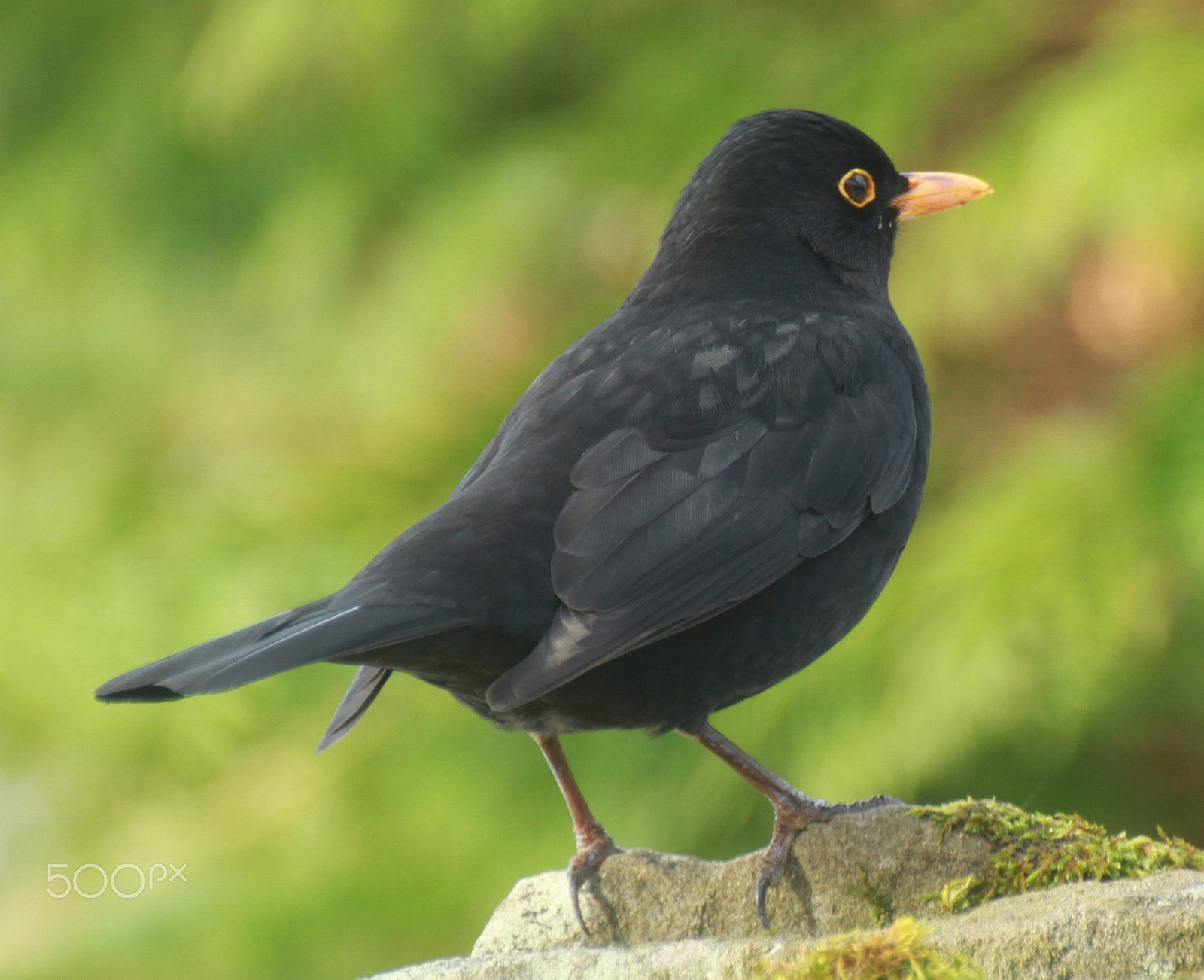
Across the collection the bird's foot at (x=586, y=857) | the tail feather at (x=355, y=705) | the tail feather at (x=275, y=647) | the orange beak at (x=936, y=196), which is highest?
the orange beak at (x=936, y=196)

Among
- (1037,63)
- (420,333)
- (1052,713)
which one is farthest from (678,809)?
→ (1037,63)

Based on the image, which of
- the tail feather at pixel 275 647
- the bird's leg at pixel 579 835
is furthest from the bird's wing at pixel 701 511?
the bird's leg at pixel 579 835

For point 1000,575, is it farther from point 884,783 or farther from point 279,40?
point 279,40

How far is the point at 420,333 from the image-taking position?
605 cm

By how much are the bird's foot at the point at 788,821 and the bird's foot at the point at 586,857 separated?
0.42 metres

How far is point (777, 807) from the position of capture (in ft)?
10.2

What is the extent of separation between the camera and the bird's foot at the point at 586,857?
3146mm

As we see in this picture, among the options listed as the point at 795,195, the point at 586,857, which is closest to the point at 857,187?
the point at 795,195

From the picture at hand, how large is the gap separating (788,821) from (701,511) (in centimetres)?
77

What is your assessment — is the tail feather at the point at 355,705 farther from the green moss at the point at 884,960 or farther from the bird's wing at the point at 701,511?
the green moss at the point at 884,960

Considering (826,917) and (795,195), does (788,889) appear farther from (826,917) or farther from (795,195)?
(795,195)

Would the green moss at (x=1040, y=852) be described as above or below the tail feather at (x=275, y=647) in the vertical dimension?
below

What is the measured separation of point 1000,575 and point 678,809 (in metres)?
1.69

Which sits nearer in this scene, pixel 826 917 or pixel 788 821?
pixel 826 917
